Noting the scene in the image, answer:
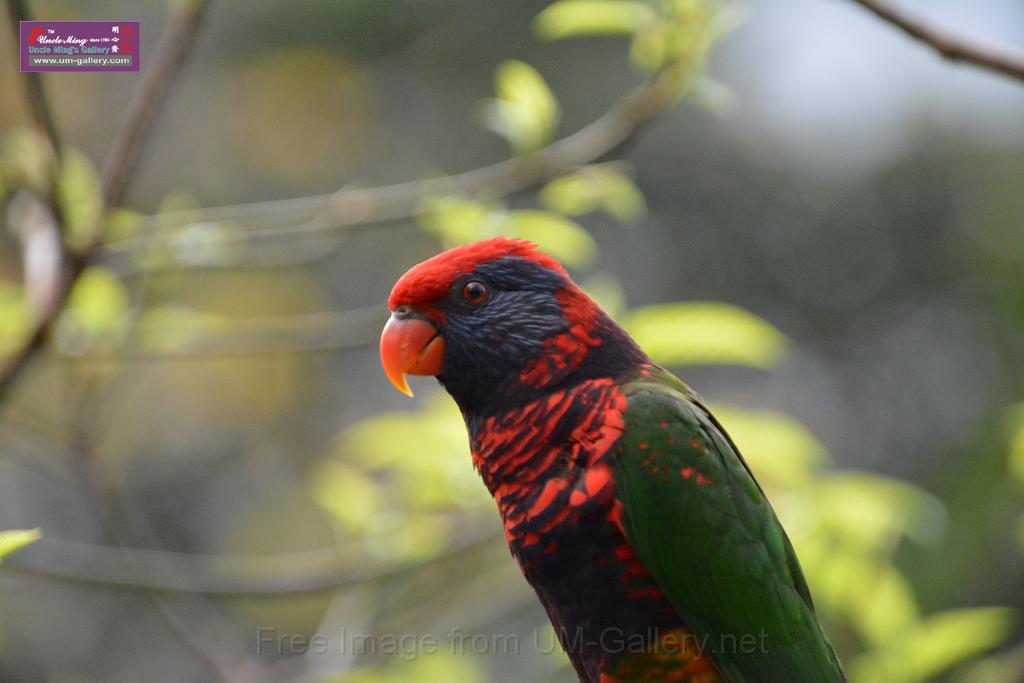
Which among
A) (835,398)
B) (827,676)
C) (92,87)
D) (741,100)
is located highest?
(827,676)

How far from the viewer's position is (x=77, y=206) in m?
2.25

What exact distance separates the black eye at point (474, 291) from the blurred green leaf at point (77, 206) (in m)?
0.78

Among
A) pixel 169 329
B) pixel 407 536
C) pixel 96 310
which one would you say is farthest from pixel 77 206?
pixel 407 536

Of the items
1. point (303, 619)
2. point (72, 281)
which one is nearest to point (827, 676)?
point (72, 281)

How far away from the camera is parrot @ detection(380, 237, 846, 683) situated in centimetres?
183

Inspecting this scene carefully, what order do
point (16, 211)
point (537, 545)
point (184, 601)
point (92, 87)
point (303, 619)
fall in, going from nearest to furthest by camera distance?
point (537, 545), point (16, 211), point (184, 601), point (303, 619), point (92, 87)

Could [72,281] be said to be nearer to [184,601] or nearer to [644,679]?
[644,679]

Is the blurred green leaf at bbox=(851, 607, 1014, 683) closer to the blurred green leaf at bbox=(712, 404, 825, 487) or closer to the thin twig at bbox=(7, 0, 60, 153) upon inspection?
the blurred green leaf at bbox=(712, 404, 825, 487)

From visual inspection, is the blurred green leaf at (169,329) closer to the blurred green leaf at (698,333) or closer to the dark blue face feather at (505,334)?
the dark blue face feather at (505,334)

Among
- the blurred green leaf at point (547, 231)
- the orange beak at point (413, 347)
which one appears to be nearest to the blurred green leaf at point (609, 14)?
the blurred green leaf at point (547, 231)

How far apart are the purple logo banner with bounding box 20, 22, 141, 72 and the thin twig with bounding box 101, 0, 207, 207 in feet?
1.37

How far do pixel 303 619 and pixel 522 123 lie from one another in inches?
185

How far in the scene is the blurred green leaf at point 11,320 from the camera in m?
2.15

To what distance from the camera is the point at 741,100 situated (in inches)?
273
